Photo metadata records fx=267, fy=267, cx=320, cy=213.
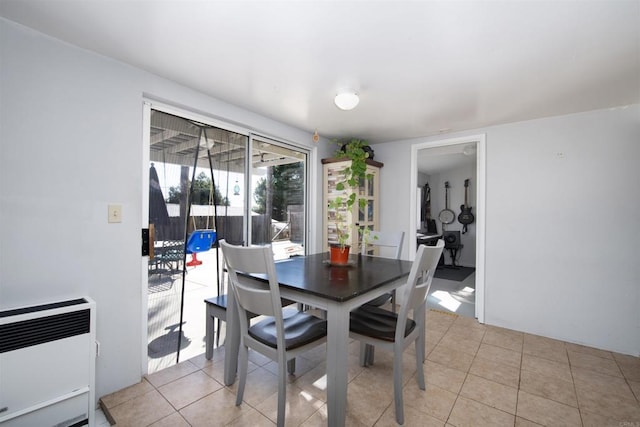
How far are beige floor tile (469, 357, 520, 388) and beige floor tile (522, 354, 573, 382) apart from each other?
0.49 ft

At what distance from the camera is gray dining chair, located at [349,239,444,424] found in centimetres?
153

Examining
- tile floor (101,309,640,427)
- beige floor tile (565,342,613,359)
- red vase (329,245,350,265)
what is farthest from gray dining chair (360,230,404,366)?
beige floor tile (565,342,613,359)

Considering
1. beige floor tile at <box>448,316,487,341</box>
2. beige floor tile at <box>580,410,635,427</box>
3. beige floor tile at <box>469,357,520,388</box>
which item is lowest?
beige floor tile at <box>448,316,487,341</box>

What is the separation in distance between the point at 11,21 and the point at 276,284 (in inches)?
77.2

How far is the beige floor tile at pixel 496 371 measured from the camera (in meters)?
1.95

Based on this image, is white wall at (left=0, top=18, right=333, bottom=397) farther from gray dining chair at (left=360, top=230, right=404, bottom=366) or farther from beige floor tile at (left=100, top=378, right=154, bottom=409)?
gray dining chair at (left=360, top=230, right=404, bottom=366)

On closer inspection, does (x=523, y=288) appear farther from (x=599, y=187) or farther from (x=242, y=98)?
(x=242, y=98)

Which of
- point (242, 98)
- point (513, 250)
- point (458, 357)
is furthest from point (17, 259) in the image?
point (513, 250)

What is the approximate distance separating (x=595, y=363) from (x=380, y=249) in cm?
217

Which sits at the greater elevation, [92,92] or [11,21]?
[11,21]

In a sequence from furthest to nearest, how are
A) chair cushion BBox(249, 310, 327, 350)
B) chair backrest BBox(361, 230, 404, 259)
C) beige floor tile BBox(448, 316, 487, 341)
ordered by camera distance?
beige floor tile BBox(448, 316, 487, 341)
chair backrest BBox(361, 230, 404, 259)
chair cushion BBox(249, 310, 327, 350)

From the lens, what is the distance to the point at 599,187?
2463 mm

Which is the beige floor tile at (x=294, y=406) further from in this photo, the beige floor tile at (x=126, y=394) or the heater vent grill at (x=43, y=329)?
the heater vent grill at (x=43, y=329)

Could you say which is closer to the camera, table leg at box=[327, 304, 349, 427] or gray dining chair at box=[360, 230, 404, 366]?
table leg at box=[327, 304, 349, 427]
